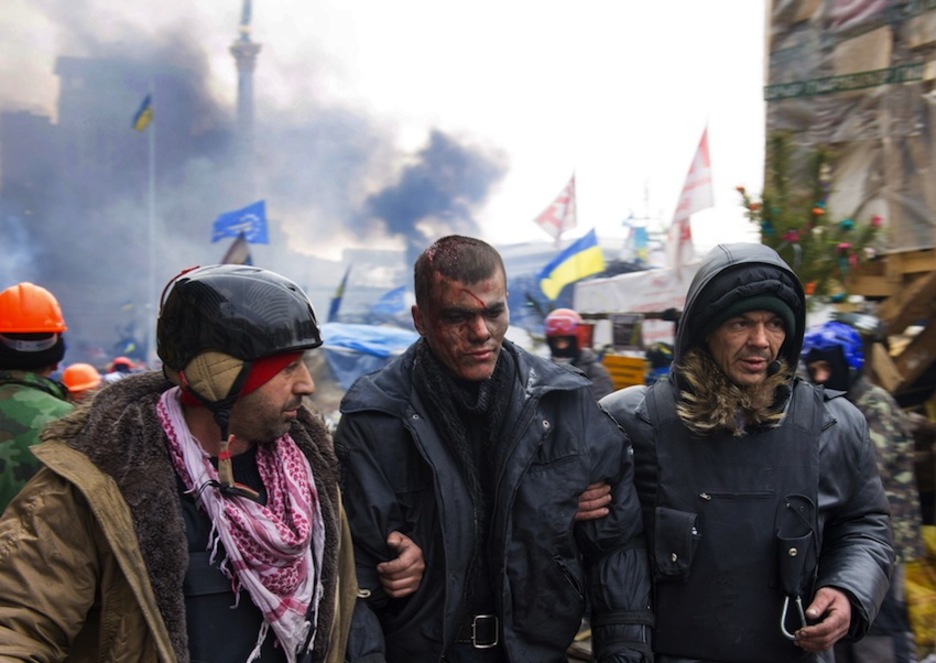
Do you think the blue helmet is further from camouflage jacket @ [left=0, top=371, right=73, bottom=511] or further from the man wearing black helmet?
camouflage jacket @ [left=0, top=371, right=73, bottom=511]

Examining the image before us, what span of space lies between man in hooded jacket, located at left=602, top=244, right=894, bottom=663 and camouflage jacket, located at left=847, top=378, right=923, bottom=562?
1.99 meters

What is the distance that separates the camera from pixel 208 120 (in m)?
38.8

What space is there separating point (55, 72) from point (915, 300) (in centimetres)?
3788

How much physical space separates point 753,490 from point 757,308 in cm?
57

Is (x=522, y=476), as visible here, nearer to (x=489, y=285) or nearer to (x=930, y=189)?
(x=489, y=285)

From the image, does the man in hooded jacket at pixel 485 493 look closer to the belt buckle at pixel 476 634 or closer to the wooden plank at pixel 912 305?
the belt buckle at pixel 476 634

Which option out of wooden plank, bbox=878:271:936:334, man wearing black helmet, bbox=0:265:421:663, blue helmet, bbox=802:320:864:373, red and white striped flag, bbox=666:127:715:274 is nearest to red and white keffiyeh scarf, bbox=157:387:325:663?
man wearing black helmet, bbox=0:265:421:663

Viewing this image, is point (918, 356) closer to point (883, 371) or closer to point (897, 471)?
point (883, 371)

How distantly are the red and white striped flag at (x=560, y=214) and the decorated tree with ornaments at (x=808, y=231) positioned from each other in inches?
353

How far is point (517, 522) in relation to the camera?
2424 mm

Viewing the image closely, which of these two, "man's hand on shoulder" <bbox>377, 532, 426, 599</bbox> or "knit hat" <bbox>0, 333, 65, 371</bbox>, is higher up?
"knit hat" <bbox>0, 333, 65, 371</bbox>

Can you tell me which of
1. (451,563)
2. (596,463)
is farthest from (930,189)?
(451,563)

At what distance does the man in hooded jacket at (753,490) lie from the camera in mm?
2473

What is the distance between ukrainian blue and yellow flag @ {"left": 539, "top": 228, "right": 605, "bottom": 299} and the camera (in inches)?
525
